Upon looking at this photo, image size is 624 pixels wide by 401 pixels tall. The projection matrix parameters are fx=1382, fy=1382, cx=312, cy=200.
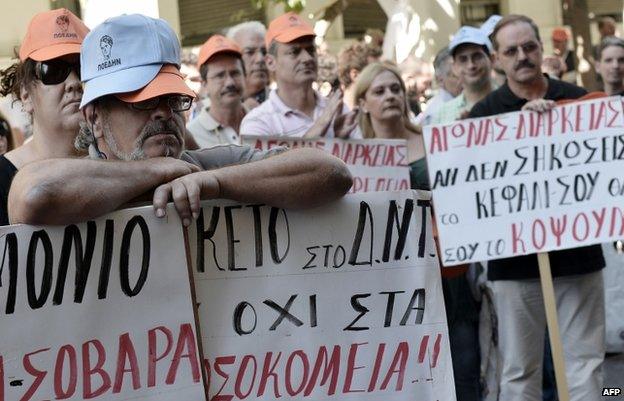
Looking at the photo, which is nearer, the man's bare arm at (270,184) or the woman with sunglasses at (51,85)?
the man's bare arm at (270,184)

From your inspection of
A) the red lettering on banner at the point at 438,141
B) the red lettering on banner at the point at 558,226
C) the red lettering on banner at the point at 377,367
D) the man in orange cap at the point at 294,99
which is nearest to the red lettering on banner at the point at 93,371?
the red lettering on banner at the point at 377,367

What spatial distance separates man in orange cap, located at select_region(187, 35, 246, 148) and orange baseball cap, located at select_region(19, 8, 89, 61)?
11.0 feet

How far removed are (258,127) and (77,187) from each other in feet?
15.3

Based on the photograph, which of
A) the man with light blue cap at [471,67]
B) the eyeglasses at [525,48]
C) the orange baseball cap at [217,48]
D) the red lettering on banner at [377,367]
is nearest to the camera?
the red lettering on banner at [377,367]

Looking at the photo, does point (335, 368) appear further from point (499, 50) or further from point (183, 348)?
point (499, 50)

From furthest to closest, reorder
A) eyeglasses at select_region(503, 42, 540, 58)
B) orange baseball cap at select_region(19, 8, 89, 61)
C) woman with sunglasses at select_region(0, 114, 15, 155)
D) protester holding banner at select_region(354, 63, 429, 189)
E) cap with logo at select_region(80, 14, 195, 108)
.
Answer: protester holding banner at select_region(354, 63, 429, 189), woman with sunglasses at select_region(0, 114, 15, 155), eyeglasses at select_region(503, 42, 540, 58), orange baseball cap at select_region(19, 8, 89, 61), cap with logo at select_region(80, 14, 195, 108)

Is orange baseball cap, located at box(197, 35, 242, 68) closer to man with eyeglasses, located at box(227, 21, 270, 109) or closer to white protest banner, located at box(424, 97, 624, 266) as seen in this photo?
man with eyeglasses, located at box(227, 21, 270, 109)

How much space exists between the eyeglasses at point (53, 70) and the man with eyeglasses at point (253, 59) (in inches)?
186

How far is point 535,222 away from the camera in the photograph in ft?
20.9

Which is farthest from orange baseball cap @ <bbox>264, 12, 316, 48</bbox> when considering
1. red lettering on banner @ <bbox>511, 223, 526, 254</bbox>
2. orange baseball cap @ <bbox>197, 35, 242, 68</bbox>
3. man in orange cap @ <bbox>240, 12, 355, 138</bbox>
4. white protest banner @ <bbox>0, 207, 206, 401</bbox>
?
white protest banner @ <bbox>0, 207, 206, 401</bbox>

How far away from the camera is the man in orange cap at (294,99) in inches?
305

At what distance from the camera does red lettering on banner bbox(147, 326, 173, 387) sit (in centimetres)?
335

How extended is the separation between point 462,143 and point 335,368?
2988 millimetres

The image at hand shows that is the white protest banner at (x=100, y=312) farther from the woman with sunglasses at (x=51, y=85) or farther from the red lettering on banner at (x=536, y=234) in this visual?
the red lettering on banner at (x=536, y=234)
